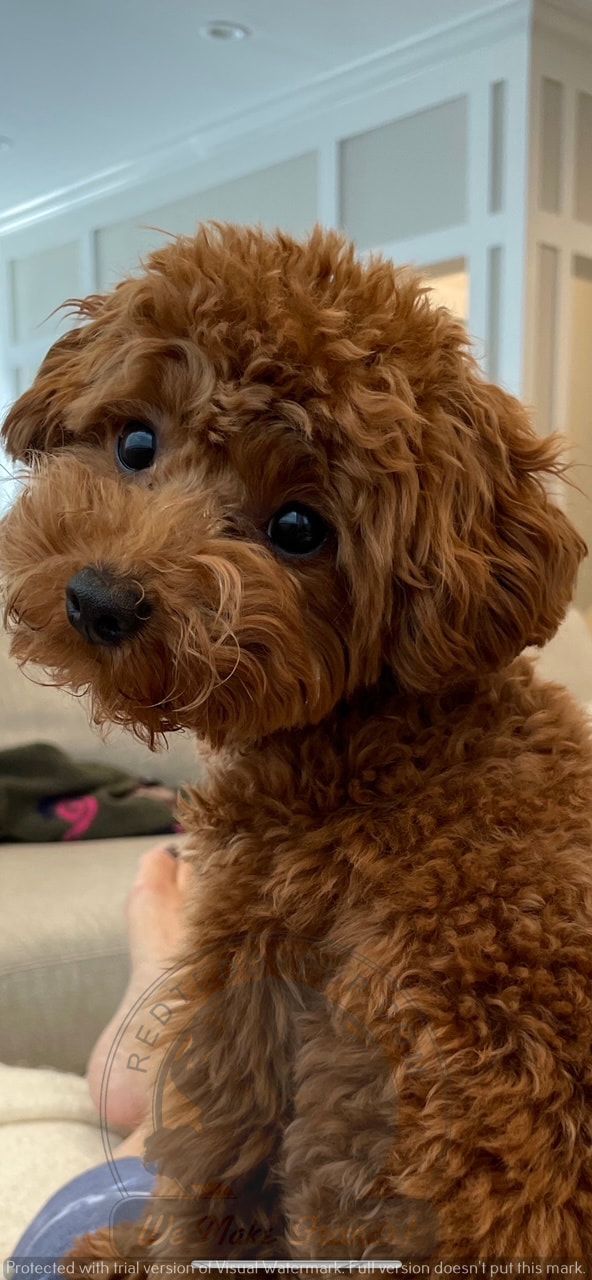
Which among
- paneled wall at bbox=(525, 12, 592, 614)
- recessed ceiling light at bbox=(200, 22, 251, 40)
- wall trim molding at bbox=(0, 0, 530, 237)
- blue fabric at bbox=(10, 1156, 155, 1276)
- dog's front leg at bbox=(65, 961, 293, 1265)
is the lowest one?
blue fabric at bbox=(10, 1156, 155, 1276)

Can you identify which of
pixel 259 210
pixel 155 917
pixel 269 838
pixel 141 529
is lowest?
pixel 155 917

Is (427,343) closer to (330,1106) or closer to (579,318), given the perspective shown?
(330,1106)

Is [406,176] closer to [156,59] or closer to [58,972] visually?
[156,59]

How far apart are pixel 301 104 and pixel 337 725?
6.16m

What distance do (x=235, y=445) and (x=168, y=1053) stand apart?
0.28 metres

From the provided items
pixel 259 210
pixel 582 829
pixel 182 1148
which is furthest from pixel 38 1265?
pixel 259 210

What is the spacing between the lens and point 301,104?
20.0 ft

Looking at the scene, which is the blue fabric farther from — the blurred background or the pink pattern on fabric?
the blurred background

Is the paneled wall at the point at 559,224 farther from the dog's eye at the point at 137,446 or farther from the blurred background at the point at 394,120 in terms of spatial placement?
the dog's eye at the point at 137,446

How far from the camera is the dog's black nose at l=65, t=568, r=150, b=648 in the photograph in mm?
535

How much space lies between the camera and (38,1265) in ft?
2.00

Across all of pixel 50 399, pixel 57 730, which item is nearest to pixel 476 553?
pixel 50 399

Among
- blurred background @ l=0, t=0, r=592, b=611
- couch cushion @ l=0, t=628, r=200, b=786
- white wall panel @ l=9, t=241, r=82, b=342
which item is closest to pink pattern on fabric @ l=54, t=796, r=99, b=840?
couch cushion @ l=0, t=628, r=200, b=786

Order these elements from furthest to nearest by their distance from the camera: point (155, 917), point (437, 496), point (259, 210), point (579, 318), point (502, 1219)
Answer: point (259, 210) → point (579, 318) → point (155, 917) → point (437, 496) → point (502, 1219)
